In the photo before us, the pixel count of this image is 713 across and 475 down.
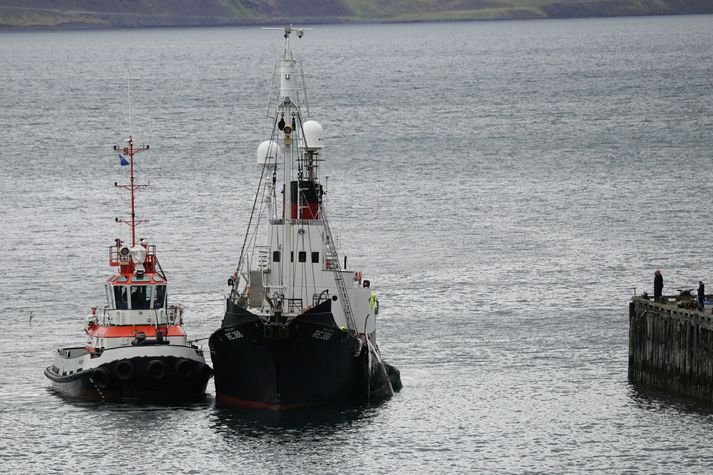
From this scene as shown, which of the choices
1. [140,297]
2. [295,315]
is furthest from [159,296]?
[295,315]

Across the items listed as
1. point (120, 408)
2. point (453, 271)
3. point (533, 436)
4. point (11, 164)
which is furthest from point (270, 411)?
point (11, 164)

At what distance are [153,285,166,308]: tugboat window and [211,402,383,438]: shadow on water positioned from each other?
512cm

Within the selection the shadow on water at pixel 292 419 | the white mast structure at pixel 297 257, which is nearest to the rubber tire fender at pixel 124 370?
the shadow on water at pixel 292 419

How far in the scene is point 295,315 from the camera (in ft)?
222

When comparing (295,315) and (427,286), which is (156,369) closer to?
(295,315)

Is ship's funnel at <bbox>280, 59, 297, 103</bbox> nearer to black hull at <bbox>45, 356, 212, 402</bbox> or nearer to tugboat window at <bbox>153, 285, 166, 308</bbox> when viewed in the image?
tugboat window at <bbox>153, 285, 166, 308</bbox>

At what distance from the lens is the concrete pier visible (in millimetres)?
65250

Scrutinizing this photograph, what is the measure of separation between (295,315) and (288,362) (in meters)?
2.22

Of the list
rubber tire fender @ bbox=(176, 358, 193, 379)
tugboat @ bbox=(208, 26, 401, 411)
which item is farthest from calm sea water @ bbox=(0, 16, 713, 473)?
rubber tire fender @ bbox=(176, 358, 193, 379)

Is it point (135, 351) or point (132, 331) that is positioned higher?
point (132, 331)

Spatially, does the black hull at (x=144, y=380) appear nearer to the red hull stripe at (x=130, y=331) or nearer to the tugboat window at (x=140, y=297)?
the red hull stripe at (x=130, y=331)

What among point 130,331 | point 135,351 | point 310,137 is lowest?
point 135,351

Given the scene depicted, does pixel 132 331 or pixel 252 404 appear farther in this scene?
pixel 132 331

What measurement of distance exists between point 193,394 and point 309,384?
5.26 m
